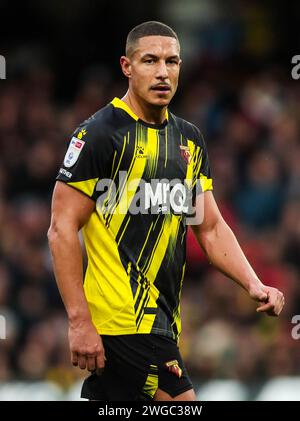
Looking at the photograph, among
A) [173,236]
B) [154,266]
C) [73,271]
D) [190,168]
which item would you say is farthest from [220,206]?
[73,271]

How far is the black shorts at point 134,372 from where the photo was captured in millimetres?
5973

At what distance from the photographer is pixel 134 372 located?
5.97 m

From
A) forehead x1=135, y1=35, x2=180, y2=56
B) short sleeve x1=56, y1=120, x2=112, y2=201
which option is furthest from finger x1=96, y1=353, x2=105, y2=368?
forehead x1=135, y1=35, x2=180, y2=56

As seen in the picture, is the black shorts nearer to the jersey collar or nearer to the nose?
the jersey collar

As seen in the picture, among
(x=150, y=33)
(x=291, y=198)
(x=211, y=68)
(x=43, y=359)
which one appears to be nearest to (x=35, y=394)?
(x=43, y=359)

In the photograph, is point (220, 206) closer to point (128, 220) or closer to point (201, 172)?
point (201, 172)

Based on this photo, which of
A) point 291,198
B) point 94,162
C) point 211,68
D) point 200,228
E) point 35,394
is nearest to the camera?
point 94,162

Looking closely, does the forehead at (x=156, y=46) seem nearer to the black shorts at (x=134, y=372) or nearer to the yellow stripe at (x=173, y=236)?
the yellow stripe at (x=173, y=236)

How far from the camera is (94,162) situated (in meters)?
5.91

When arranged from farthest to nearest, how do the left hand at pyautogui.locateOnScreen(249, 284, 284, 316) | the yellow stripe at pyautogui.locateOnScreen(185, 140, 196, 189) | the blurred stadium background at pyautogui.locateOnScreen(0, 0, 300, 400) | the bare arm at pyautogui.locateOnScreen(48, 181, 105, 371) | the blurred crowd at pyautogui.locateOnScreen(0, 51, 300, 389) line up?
the blurred crowd at pyautogui.locateOnScreen(0, 51, 300, 389)
the blurred stadium background at pyautogui.locateOnScreen(0, 0, 300, 400)
the yellow stripe at pyautogui.locateOnScreen(185, 140, 196, 189)
the left hand at pyautogui.locateOnScreen(249, 284, 284, 316)
the bare arm at pyautogui.locateOnScreen(48, 181, 105, 371)

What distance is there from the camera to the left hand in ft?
19.6

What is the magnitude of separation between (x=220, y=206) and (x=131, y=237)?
20.6 ft

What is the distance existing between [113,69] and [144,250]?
937 centimetres

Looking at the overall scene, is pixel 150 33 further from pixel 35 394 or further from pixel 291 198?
pixel 291 198
